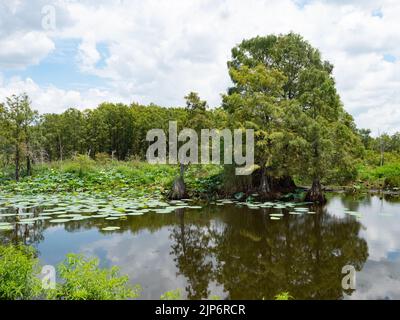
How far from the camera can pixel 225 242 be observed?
9.46 metres

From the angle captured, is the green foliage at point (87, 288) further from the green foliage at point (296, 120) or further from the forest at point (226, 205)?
the green foliage at point (296, 120)

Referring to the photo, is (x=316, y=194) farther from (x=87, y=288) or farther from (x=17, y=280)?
(x=17, y=280)

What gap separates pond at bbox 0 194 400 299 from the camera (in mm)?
6418

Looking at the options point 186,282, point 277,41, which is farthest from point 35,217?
point 277,41

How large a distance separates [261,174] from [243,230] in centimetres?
785

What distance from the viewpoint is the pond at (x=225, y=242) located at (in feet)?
21.1

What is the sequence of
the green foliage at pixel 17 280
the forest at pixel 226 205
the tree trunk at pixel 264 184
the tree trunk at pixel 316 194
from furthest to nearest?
the tree trunk at pixel 264 184, the tree trunk at pixel 316 194, the forest at pixel 226 205, the green foliage at pixel 17 280

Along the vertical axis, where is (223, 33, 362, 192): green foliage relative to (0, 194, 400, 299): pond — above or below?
above

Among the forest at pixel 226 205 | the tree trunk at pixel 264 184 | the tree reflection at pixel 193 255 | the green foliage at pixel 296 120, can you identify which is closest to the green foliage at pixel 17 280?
the forest at pixel 226 205

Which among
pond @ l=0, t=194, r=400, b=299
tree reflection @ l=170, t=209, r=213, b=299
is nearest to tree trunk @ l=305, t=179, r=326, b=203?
pond @ l=0, t=194, r=400, b=299

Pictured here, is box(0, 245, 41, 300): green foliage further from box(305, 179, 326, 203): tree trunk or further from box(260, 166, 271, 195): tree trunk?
box(305, 179, 326, 203): tree trunk

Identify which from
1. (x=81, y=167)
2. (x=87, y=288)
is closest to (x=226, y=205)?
(x=87, y=288)

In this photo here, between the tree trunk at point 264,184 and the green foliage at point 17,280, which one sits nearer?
the green foliage at point 17,280
